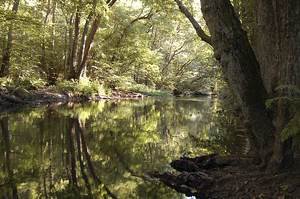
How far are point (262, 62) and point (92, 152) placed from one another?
3.79 m

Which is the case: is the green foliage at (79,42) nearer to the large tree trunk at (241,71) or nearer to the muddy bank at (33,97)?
the muddy bank at (33,97)

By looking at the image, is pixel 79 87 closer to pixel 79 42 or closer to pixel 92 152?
pixel 79 42

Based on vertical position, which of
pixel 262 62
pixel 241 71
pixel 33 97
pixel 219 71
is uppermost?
pixel 219 71

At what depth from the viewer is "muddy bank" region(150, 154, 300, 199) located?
4562mm

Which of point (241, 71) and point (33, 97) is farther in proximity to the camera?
point (33, 97)

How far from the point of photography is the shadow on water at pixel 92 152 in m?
5.31

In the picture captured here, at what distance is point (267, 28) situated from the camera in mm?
5203

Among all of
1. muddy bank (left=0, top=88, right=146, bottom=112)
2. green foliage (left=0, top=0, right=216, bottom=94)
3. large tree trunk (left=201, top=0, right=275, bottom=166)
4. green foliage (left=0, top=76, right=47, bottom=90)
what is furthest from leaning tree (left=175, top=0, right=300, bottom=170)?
green foliage (left=0, top=76, right=47, bottom=90)

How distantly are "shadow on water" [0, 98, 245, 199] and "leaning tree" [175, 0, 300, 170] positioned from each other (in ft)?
4.70

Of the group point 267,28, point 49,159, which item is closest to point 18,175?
point 49,159

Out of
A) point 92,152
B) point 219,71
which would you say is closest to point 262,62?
point 92,152

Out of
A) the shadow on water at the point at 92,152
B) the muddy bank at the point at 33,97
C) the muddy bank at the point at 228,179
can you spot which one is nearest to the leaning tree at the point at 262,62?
the muddy bank at the point at 228,179

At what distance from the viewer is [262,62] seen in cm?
551

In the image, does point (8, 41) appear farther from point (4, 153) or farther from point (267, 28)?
point (267, 28)
